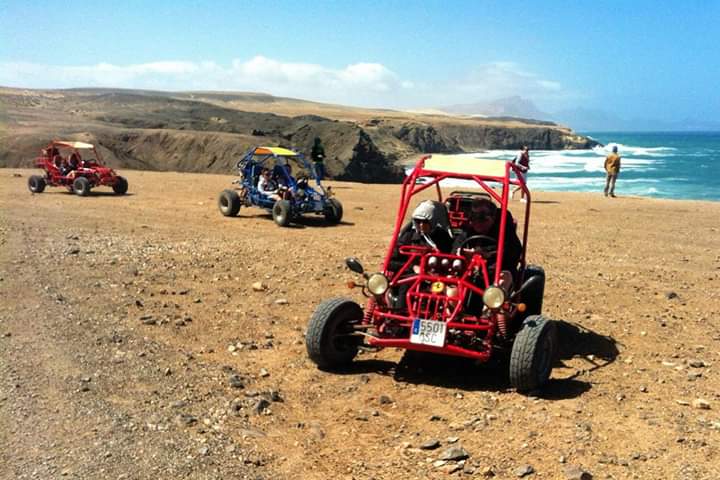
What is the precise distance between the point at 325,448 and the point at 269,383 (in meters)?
1.46

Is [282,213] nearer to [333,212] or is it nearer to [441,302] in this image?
[333,212]

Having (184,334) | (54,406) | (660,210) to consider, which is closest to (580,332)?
(184,334)

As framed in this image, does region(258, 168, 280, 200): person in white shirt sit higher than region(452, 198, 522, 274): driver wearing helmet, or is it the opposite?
region(452, 198, 522, 274): driver wearing helmet

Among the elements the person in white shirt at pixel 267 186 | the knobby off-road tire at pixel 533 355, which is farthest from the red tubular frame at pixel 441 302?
the person in white shirt at pixel 267 186

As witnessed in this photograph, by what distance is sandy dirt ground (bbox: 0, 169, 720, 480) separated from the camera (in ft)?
16.7

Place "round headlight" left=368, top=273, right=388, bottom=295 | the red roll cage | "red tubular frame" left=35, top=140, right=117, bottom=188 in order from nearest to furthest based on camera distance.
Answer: "round headlight" left=368, top=273, right=388, bottom=295, the red roll cage, "red tubular frame" left=35, top=140, right=117, bottom=188

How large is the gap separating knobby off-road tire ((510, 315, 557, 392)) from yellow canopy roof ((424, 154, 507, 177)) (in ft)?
5.53

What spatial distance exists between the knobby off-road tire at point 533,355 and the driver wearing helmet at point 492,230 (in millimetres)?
1211

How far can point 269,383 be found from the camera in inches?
265

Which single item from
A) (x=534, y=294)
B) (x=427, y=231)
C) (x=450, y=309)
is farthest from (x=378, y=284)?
(x=534, y=294)

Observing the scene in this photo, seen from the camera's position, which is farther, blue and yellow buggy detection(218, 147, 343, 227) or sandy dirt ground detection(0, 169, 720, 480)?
blue and yellow buggy detection(218, 147, 343, 227)

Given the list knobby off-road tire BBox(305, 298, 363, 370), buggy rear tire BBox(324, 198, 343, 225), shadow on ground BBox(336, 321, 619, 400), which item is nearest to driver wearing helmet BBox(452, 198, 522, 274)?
shadow on ground BBox(336, 321, 619, 400)

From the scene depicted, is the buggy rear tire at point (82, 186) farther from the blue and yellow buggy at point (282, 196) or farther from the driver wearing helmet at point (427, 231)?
the driver wearing helmet at point (427, 231)

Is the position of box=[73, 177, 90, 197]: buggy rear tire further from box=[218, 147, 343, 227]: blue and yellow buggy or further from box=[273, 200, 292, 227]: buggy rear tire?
box=[273, 200, 292, 227]: buggy rear tire
